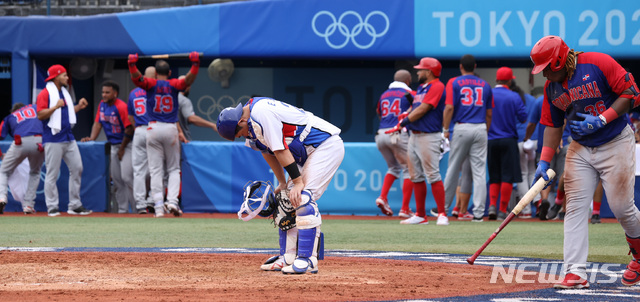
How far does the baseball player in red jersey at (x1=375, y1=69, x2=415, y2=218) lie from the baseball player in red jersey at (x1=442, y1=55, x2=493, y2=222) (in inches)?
33.8

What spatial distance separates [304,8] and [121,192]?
14.5 feet

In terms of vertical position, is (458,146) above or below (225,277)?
above

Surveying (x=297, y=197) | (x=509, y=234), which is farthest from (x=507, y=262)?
(x=509, y=234)

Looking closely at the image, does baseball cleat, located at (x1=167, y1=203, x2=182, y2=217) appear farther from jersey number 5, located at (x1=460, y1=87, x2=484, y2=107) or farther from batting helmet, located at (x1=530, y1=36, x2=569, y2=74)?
batting helmet, located at (x1=530, y1=36, x2=569, y2=74)

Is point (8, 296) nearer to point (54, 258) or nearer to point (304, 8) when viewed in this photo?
point (54, 258)

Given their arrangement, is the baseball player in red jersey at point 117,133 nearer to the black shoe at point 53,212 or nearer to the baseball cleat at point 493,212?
the black shoe at point 53,212

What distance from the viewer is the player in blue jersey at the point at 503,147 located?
43.9 ft

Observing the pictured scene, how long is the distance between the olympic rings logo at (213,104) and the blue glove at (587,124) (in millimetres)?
14280

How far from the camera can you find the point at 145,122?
14305mm

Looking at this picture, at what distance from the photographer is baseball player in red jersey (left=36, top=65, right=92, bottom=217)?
1416 cm

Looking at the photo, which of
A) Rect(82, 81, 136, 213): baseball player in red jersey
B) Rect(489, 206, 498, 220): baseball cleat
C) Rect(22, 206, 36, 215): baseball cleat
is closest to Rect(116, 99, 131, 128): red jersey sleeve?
Rect(82, 81, 136, 213): baseball player in red jersey

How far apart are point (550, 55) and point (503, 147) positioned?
7338 mm

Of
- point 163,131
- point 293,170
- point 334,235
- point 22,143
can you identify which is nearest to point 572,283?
point 293,170

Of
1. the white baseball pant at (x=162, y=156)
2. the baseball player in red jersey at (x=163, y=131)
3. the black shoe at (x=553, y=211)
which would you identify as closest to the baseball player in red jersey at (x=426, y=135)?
the black shoe at (x=553, y=211)
